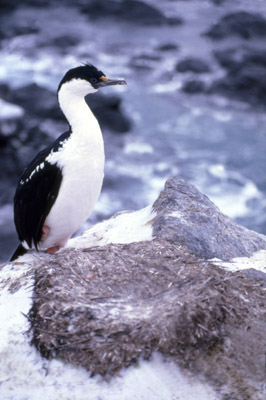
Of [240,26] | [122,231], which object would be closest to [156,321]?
[122,231]

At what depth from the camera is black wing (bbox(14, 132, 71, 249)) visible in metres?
5.48

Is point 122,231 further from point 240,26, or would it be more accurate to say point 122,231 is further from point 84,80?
point 240,26

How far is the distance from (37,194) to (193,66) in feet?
33.8

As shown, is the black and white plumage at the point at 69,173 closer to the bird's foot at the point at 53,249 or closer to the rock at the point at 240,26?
the bird's foot at the point at 53,249

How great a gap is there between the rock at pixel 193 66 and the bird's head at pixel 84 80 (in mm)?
9895

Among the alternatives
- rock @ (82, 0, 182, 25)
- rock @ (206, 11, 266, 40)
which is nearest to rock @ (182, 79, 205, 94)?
rock @ (206, 11, 266, 40)

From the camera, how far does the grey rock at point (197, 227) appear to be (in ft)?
16.5

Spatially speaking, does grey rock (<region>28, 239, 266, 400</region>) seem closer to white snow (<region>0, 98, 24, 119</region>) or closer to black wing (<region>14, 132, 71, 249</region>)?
black wing (<region>14, 132, 71, 249</region>)

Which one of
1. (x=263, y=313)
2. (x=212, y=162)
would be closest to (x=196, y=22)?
(x=212, y=162)

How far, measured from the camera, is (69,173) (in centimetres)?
540

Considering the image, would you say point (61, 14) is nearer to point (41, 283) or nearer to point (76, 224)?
point (76, 224)

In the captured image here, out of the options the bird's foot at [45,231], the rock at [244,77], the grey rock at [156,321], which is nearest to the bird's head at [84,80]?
the bird's foot at [45,231]

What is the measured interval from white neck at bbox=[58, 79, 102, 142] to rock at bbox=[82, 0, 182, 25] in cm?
1212

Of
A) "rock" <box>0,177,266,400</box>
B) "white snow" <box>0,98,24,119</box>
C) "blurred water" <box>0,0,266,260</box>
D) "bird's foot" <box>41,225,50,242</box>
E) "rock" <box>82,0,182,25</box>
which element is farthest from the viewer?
"rock" <box>82,0,182,25</box>
